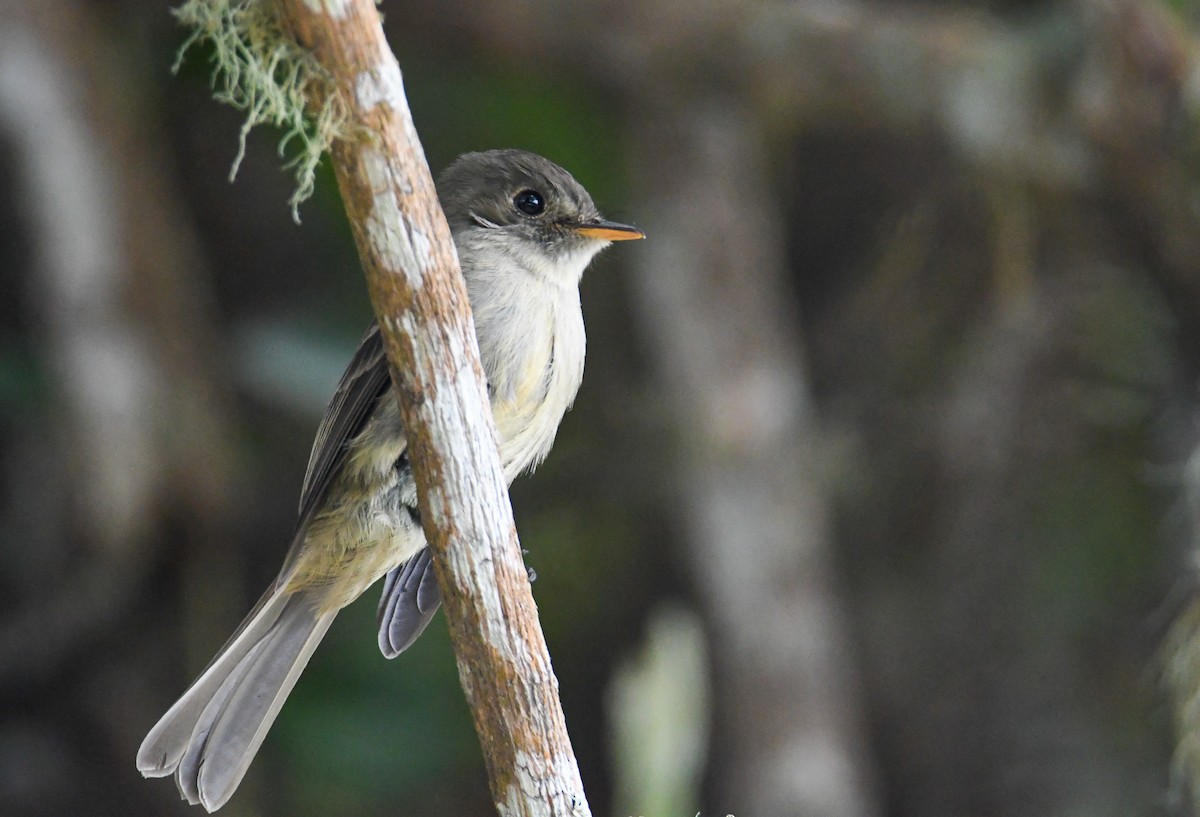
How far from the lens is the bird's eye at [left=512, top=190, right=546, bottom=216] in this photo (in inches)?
129

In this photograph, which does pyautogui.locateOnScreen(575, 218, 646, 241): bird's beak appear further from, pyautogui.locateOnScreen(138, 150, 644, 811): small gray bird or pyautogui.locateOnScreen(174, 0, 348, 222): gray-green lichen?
pyautogui.locateOnScreen(174, 0, 348, 222): gray-green lichen

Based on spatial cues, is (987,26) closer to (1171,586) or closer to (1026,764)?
(1171,586)

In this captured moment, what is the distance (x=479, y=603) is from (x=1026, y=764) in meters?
3.18

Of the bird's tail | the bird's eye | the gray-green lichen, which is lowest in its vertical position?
the bird's tail

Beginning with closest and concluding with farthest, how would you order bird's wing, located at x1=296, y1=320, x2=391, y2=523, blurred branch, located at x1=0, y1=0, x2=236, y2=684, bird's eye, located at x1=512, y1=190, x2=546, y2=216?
bird's wing, located at x1=296, y1=320, x2=391, y2=523 → bird's eye, located at x1=512, y1=190, x2=546, y2=216 → blurred branch, located at x1=0, y1=0, x2=236, y2=684

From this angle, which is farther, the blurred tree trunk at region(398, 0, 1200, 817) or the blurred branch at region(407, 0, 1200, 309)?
the blurred tree trunk at region(398, 0, 1200, 817)

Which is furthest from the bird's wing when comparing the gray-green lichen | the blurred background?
the blurred background

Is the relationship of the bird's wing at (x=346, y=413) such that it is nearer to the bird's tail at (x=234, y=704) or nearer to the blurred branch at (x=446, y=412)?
the bird's tail at (x=234, y=704)

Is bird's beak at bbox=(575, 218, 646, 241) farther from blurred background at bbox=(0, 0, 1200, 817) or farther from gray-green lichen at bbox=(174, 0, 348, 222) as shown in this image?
blurred background at bbox=(0, 0, 1200, 817)

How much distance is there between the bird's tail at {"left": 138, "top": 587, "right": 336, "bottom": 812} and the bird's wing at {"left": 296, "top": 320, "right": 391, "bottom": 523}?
0.23 meters

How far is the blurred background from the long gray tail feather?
103cm

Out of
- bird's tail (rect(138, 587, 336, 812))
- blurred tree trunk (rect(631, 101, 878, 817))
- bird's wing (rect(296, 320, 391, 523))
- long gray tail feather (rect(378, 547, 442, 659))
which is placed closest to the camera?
bird's tail (rect(138, 587, 336, 812))

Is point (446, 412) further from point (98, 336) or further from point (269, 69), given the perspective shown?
point (98, 336)

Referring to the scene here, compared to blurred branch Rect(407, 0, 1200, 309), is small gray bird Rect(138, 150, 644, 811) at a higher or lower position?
lower
